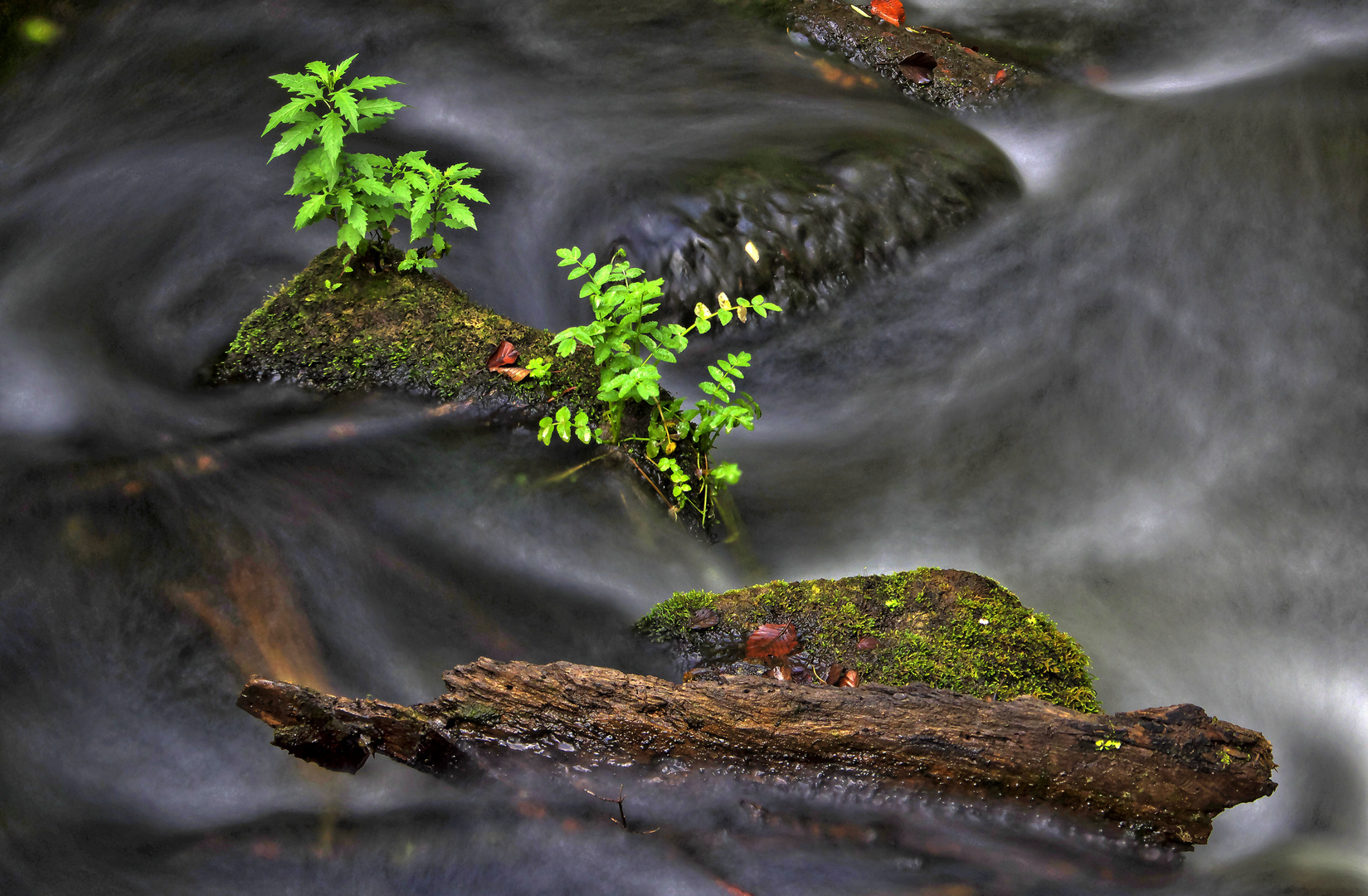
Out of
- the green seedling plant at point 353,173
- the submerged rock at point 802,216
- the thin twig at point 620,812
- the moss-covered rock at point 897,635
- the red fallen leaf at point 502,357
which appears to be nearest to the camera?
the thin twig at point 620,812

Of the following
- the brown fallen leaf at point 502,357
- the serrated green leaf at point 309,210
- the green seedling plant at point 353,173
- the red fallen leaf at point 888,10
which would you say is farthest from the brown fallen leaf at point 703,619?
the red fallen leaf at point 888,10

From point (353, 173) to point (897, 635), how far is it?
124 inches

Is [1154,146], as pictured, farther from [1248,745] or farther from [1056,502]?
[1248,745]

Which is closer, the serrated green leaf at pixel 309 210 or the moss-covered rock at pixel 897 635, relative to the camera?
the moss-covered rock at pixel 897 635

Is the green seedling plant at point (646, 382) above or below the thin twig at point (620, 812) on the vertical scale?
above

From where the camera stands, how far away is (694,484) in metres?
4.19

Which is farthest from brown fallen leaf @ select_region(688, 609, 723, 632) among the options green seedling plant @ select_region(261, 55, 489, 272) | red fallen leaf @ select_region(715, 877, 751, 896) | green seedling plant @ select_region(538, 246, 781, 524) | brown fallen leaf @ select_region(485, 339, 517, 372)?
green seedling plant @ select_region(261, 55, 489, 272)

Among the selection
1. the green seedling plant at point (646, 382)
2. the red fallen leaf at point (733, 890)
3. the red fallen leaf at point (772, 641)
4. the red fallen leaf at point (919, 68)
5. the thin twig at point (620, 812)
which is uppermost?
the red fallen leaf at point (919, 68)

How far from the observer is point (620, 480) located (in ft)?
13.7

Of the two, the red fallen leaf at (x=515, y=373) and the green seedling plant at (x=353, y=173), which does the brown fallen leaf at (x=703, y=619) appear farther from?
the green seedling plant at (x=353, y=173)

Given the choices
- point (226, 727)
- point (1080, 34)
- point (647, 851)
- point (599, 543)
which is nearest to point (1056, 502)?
point (599, 543)

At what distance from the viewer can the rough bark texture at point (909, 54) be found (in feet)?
21.3

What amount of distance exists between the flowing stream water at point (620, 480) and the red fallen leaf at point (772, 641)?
18.3 inches

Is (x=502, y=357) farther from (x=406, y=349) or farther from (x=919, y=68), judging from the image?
(x=919, y=68)
